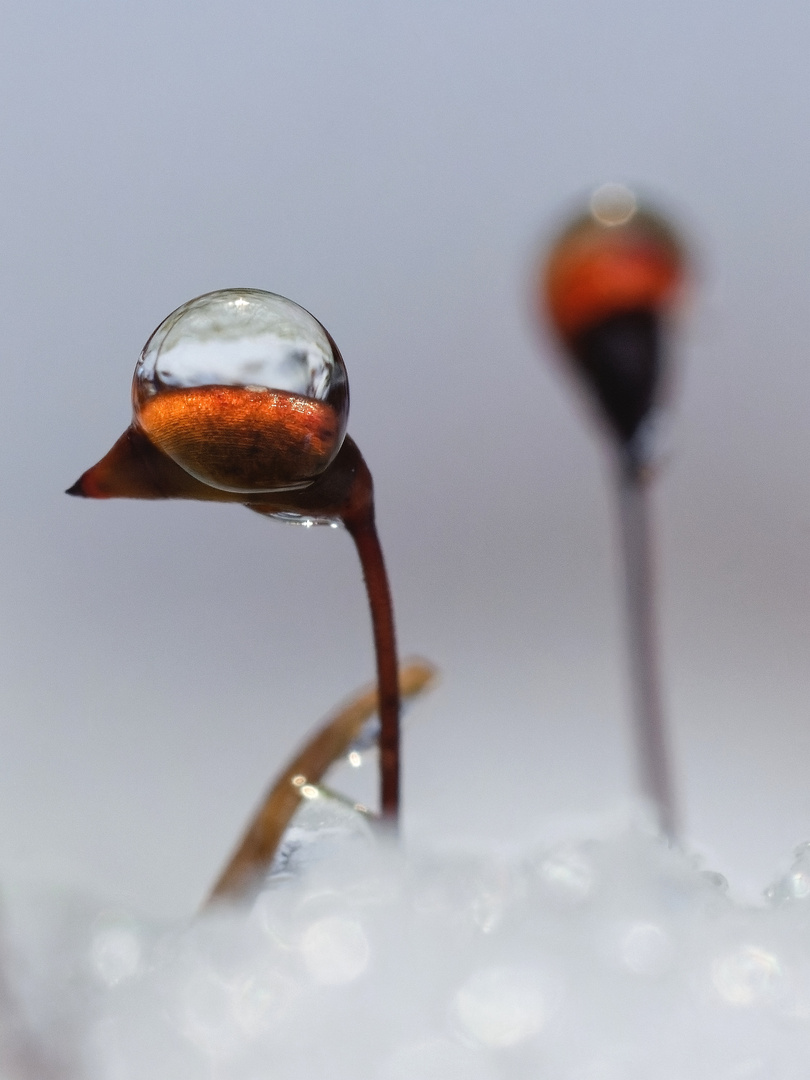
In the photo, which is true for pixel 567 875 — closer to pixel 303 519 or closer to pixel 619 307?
pixel 303 519

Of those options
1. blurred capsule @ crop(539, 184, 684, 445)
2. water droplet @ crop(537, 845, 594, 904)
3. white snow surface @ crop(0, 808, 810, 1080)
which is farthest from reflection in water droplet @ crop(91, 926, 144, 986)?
blurred capsule @ crop(539, 184, 684, 445)

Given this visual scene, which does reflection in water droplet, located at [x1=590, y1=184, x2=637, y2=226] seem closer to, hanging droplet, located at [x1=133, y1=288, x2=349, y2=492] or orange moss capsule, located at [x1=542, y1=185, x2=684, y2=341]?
orange moss capsule, located at [x1=542, y1=185, x2=684, y2=341]

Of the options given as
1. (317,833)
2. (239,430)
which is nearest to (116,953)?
(317,833)

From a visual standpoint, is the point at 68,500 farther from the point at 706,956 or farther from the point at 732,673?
the point at 706,956

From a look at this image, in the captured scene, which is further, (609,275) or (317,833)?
(609,275)

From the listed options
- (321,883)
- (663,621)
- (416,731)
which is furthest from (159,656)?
(321,883)

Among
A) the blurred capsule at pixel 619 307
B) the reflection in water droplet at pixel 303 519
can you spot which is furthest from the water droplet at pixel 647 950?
the blurred capsule at pixel 619 307
